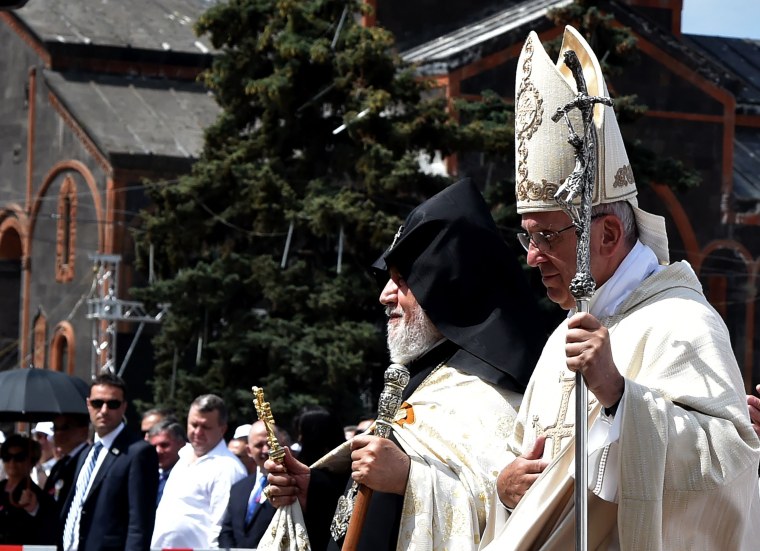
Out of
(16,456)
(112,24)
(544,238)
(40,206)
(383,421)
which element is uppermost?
(112,24)

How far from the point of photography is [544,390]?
15.9 ft

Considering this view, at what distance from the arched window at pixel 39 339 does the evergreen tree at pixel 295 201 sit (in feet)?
36.5

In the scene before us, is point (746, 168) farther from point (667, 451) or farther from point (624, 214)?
point (667, 451)

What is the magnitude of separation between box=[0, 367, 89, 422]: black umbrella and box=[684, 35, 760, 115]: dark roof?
2037cm

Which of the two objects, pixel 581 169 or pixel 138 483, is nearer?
pixel 581 169

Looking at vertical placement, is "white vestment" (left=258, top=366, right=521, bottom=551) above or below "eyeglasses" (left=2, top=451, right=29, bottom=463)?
above

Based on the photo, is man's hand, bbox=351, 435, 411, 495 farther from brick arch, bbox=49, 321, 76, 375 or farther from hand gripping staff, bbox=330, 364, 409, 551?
brick arch, bbox=49, 321, 76, 375

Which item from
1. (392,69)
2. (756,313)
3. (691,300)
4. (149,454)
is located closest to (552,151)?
(691,300)

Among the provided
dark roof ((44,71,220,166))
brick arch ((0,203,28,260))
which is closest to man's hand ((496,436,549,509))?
dark roof ((44,71,220,166))

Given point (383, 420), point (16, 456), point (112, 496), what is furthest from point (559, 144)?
point (16, 456)

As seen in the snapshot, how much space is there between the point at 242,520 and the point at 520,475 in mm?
5431

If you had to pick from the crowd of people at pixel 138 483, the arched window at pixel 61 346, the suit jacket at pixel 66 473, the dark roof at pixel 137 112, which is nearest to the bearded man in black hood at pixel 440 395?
the crowd of people at pixel 138 483

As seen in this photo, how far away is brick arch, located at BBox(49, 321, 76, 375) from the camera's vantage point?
33.1m

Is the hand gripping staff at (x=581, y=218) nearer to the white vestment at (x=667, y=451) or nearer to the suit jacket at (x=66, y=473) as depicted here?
the white vestment at (x=667, y=451)
